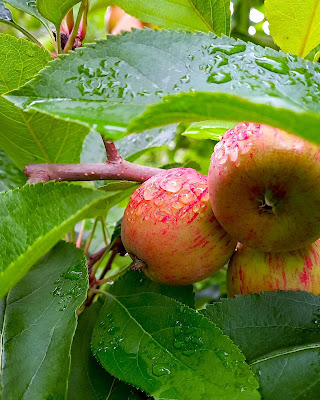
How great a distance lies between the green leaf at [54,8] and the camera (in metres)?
0.94

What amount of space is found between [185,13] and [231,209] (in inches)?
21.4

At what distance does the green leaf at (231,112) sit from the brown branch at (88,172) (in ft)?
1.14

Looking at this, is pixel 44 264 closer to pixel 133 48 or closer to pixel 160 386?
pixel 160 386

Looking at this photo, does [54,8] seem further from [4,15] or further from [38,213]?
[38,213]

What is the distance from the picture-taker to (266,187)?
66cm

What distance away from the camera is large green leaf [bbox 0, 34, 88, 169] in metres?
0.83

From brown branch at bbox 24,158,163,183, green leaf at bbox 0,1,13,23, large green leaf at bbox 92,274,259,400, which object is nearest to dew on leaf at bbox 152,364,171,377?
large green leaf at bbox 92,274,259,400

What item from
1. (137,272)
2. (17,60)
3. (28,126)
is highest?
(17,60)

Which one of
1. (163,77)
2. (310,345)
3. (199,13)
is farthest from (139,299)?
(199,13)

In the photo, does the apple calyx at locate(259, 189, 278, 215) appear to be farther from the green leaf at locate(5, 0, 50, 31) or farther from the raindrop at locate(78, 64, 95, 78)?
the green leaf at locate(5, 0, 50, 31)

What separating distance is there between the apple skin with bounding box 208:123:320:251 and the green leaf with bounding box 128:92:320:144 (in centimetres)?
13

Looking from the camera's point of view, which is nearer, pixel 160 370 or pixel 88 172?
pixel 160 370

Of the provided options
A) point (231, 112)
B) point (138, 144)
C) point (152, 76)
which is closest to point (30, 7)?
point (138, 144)

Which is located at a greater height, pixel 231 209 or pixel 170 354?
pixel 231 209
